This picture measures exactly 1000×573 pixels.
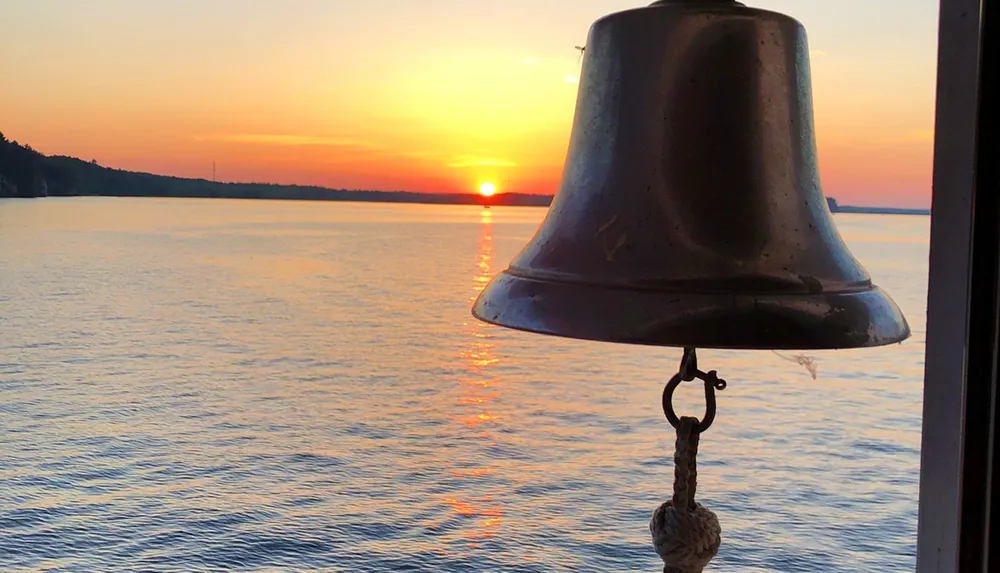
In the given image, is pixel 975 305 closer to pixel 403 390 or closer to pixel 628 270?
pixel 628 270

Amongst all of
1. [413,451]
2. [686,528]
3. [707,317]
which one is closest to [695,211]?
[707,317]

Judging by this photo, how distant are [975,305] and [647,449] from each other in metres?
5.87

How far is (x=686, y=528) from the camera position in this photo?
42.3 inches

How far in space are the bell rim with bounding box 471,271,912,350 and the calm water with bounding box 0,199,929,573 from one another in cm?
430

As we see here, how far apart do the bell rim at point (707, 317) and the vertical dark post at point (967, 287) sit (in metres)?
0.25

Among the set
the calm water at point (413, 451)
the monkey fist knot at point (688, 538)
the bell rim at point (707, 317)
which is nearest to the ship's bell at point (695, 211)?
the bell rim at point (707, 317)

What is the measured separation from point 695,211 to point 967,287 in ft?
1.36

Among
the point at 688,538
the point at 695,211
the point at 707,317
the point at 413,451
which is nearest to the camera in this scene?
the point at 707,317

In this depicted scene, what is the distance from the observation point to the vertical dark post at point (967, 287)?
1.06 m

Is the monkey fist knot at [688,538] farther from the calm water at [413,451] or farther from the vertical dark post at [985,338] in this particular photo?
the calm water at [413,451]

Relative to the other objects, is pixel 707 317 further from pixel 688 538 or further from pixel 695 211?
pixel 688 538

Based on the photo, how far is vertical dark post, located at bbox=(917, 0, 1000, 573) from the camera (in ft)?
3.48

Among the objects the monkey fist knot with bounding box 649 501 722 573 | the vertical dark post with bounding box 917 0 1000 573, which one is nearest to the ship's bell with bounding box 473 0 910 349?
the vertical dark post with bounding box 917 0 1000 573

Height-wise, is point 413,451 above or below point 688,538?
below
